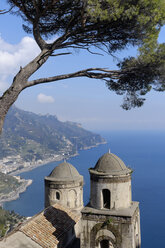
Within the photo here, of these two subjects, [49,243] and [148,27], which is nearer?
[148,27]

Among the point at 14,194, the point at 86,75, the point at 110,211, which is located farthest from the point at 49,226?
the point at 14,194

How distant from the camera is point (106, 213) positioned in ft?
39.2

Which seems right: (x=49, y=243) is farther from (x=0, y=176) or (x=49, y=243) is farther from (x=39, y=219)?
(x=0, y=176)

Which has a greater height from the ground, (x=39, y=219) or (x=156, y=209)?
(x=39, y=219)

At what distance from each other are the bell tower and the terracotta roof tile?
2.43 metres

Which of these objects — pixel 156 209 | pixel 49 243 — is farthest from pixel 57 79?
pixel 156 209

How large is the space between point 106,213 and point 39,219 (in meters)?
4.82

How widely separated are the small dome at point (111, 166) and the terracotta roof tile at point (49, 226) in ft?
15.6

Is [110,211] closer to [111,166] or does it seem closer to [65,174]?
[111,166]

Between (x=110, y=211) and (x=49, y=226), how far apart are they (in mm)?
4546

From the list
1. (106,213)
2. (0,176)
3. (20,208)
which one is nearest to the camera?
(106,213)

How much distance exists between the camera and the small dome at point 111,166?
12.4m

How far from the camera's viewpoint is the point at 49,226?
14.7 m

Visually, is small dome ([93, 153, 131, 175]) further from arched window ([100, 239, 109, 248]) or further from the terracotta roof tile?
the terracotta roof tile
